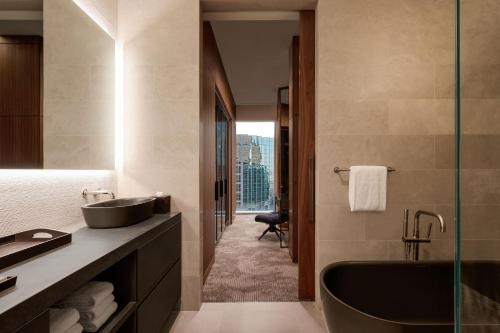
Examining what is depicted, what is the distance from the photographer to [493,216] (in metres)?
0.71

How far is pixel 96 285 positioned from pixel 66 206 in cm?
71

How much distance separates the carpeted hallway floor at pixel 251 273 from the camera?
101 inches

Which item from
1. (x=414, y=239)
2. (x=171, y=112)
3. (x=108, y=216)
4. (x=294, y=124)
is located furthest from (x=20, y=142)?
(x=294, y=124)

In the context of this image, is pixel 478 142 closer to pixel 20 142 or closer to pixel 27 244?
pixel 27 244

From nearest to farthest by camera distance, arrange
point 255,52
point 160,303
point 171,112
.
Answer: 1. point 160,303
2. point 171,112
3. point 255,52

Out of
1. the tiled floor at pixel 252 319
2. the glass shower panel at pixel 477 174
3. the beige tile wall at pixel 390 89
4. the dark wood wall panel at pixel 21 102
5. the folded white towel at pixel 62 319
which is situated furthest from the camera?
the beige tile wall at pixel 390 89

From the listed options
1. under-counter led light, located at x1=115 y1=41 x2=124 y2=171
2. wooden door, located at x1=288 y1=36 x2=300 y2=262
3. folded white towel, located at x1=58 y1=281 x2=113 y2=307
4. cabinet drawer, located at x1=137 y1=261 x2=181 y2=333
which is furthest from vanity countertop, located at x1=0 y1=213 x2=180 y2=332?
wooden door, located at x1=288 y1=36 x2=300 y2=262

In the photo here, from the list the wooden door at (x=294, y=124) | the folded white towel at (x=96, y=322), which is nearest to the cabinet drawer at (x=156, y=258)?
the folded white towel at (x=96, y=322)

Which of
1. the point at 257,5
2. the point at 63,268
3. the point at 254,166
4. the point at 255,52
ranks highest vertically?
the point at 255,52

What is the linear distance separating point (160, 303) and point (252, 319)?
80 centimetres

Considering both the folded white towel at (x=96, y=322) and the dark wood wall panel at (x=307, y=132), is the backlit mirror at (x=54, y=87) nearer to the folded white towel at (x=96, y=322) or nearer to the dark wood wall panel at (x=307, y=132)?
the folded white towel at (x=96, y=322)

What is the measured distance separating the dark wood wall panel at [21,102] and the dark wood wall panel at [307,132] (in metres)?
1.81

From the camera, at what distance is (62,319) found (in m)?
0.98

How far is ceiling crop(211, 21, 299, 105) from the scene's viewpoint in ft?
10.9
